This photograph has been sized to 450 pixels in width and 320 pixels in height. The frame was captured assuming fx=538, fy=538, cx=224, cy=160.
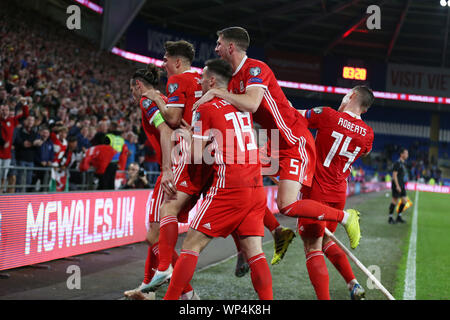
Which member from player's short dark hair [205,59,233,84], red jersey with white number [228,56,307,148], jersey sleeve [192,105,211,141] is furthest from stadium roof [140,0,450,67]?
jersey sleeve [192,105,211,141]

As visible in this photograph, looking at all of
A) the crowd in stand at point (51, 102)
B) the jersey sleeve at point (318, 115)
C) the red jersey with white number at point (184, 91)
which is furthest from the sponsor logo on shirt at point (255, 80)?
the crowd in stand at point (51, 102)

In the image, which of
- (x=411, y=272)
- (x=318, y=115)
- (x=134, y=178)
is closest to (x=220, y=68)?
(x=318, y=115)

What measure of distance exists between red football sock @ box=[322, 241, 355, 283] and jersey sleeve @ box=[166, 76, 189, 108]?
217 centimetres

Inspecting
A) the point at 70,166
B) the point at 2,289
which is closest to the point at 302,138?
the point at 2,289

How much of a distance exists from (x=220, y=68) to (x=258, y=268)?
1.59 m

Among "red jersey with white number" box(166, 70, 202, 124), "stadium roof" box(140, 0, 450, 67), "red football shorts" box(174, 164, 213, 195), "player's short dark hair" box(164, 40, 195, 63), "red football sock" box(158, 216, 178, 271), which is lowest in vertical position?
"red football sock" box(158, 216, 178, 271)

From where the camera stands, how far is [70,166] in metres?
10.8

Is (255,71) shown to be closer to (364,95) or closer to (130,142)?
(364,95)

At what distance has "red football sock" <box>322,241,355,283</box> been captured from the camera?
17.7ft

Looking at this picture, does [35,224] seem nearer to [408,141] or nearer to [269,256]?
[269,256]

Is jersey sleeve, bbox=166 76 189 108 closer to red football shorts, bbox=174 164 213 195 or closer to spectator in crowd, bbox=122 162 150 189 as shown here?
red football shorts, bbox=174 164 213 195

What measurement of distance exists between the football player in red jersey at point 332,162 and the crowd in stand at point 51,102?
5.34 meters

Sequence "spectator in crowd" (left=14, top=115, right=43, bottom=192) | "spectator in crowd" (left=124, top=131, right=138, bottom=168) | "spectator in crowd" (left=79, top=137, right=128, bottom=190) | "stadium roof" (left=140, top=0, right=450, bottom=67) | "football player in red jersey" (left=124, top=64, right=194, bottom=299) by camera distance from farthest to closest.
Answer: "stadium roof" (left=140, top=0, right=450, bottom=67) → "spectator in crowd" (left=124, top=131, right=138, bottom=168) → "spectator in crowd" (left=79, top=137, right=128, bottom=190) → "spectator in crowd" (left=14, top=115, right=43, bottom=192) → "football player in red jersey" (left=124, top=64, right=194, bottom=299)
